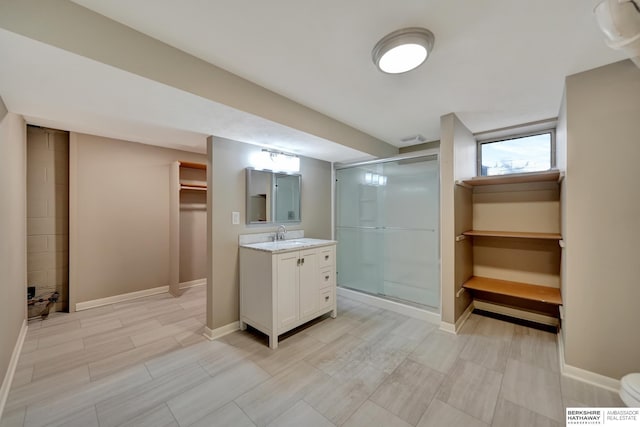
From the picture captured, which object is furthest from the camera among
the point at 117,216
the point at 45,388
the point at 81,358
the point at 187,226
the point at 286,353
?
the point at 187,226

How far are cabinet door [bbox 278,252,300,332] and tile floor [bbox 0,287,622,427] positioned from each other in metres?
0.21

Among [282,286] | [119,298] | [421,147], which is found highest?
[421,147]

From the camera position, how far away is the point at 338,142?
2.70 m

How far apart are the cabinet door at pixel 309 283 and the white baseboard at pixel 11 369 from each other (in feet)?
6.80

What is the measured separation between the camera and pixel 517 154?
3.03 m

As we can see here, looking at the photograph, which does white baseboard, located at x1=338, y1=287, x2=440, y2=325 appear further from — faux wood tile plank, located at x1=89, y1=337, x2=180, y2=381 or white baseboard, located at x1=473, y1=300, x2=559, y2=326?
faux wood tile plank, located at x1=89, y1=337, x2=180, y2=381

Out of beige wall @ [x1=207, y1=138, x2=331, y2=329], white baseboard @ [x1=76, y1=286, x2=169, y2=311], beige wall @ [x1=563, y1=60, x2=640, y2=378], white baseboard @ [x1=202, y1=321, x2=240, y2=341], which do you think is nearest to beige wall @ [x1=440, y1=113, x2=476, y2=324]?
beige wall @ [x1=563, y1=60, x2=640, y2=378]

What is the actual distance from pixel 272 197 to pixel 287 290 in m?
1.15

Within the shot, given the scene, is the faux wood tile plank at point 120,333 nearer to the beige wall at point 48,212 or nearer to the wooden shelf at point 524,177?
the beige wall at point 48,212

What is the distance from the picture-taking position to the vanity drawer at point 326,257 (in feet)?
9.08

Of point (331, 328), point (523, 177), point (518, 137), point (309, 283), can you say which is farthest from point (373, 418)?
A: point (518, 137)

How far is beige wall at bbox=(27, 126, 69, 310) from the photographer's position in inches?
109

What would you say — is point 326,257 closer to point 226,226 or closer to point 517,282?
point 226,226

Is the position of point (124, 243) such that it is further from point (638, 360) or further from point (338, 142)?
point (638, 360)
